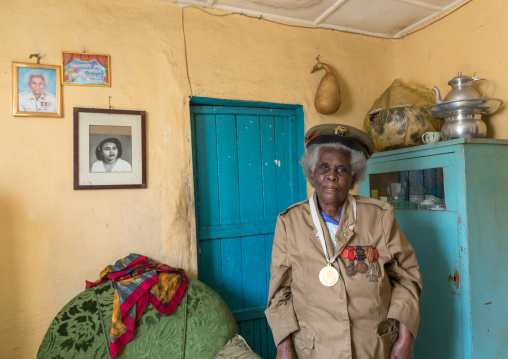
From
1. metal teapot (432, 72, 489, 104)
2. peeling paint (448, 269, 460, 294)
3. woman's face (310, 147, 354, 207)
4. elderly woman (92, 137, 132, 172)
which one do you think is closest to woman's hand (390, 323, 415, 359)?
woman's face (310, 147, 354, 207)

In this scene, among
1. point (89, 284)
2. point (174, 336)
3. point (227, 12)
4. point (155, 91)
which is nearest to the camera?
point (174, 336)

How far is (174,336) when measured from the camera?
1.84 meters

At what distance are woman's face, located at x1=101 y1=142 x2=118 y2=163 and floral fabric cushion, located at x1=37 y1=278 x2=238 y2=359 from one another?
2.54 feet

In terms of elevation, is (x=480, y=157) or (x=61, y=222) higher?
(x=480, y=157)

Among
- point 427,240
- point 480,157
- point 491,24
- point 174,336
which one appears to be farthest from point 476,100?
point 174,336

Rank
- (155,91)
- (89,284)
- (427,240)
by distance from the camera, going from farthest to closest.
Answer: (155,91) → (427,240) → (89,284)

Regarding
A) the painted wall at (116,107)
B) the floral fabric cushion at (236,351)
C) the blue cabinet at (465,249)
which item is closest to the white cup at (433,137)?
the blue cabinet at (465,249)

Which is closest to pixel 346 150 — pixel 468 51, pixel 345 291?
pixel 345 291

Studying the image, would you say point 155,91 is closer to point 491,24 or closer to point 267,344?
point 267,344

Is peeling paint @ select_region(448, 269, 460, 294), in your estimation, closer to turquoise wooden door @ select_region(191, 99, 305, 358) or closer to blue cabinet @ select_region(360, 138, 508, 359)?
blue cabinet @ select_region(360, 138, 508, 359)

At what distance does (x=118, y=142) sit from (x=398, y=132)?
1952mm

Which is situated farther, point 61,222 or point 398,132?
point 398,132

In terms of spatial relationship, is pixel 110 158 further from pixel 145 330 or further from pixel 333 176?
pixel 333 176

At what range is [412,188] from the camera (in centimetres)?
229
